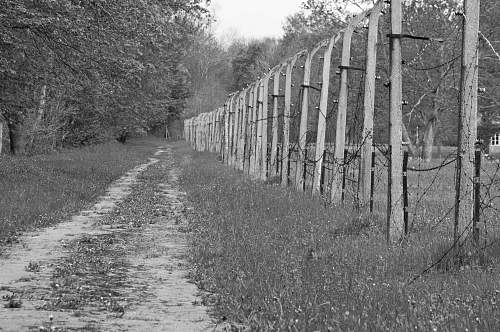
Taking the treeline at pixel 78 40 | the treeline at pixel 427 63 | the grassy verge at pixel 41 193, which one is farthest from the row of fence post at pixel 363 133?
the treeline at pixel 427 63

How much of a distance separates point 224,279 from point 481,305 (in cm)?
375

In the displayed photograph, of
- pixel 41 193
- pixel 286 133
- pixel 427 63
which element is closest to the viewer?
pixel 41 193

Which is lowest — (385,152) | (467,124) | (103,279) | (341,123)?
(103,279)

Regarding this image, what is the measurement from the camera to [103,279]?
9844mm

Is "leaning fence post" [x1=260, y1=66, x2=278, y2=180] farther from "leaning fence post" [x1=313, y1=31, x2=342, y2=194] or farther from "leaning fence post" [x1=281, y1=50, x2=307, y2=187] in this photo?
"leaning fence post" [x1=313, y1=31, x2=342, y2=194]

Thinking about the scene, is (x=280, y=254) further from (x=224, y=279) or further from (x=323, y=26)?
(x=323, y=26)

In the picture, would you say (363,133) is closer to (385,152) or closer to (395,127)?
(385,152)

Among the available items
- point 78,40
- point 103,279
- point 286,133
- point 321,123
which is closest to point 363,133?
point 321,123

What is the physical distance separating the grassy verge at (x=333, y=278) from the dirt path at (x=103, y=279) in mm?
461

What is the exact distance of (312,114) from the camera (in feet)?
217

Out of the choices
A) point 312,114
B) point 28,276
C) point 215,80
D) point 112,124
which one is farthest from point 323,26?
point 215,80

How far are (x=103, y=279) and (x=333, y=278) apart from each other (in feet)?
10.0

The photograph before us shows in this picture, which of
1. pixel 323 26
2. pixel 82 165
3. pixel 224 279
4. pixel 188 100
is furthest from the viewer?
pixel 188 100

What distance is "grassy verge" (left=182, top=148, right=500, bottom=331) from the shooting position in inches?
261
